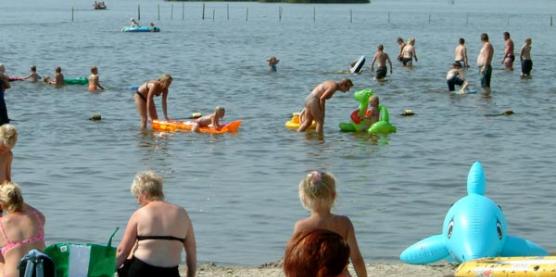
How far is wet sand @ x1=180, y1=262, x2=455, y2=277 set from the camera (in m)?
9.56

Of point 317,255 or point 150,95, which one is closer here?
point 317,255

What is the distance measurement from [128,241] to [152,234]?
0.16 m

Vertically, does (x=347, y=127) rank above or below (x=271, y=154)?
above

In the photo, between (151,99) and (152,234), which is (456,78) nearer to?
(151,99)

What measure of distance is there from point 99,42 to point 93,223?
142 ft

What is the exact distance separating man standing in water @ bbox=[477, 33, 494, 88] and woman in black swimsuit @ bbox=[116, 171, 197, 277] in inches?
899

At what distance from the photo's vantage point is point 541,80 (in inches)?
1307

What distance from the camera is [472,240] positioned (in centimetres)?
898

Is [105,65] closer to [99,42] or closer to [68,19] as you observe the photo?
[99,42]

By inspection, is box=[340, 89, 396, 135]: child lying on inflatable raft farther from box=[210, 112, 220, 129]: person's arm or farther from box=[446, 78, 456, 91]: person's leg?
box=[446, 78, 456, 91]: person's leg

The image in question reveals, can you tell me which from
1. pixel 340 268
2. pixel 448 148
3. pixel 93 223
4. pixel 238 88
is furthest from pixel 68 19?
pixel 340 268

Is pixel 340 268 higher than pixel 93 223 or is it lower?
higher

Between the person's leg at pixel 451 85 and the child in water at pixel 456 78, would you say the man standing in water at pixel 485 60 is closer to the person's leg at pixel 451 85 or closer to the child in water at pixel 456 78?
the child in water at pixel 456 78

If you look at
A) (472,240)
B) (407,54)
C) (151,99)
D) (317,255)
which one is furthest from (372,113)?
(407,54)
